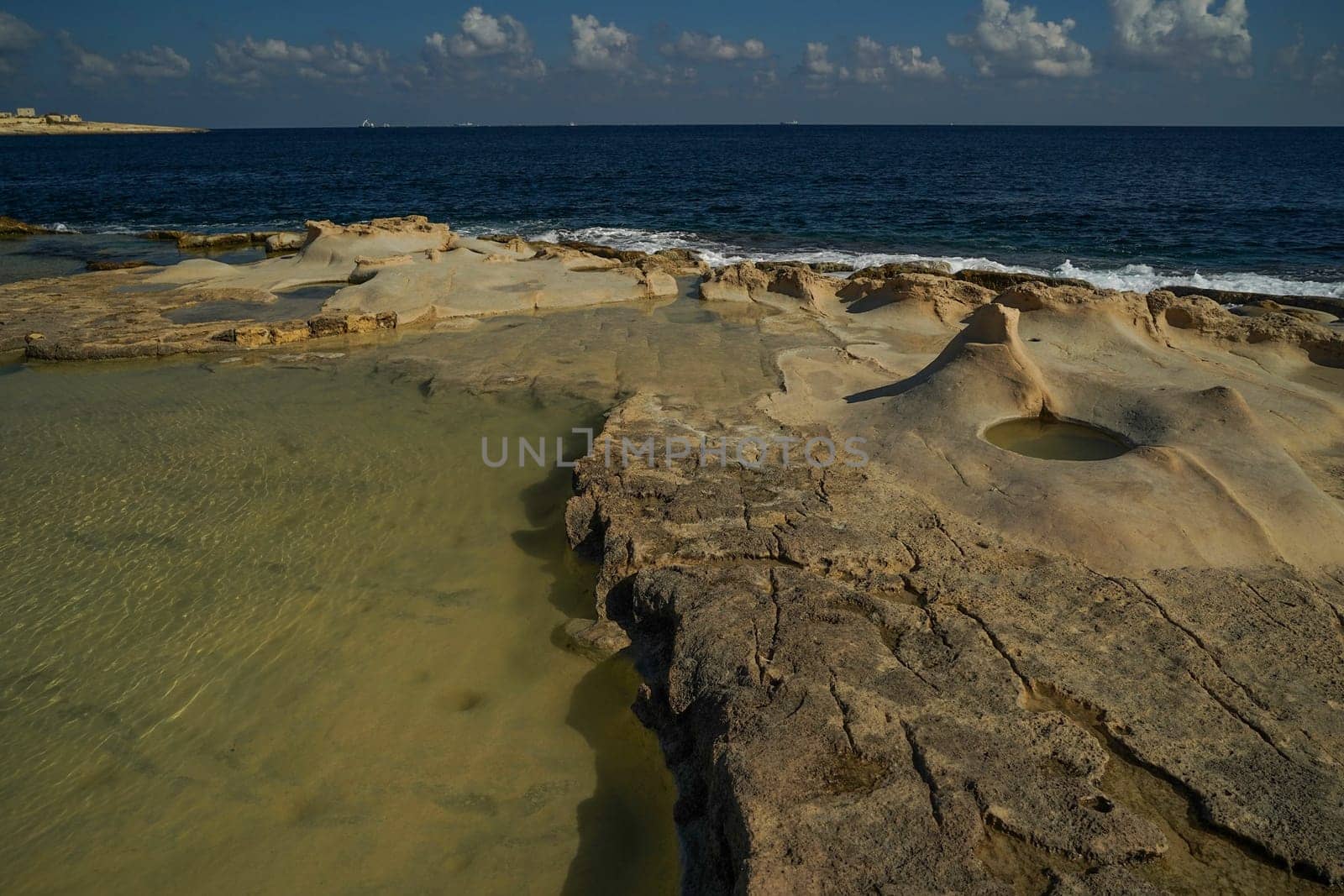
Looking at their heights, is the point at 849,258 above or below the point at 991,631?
below

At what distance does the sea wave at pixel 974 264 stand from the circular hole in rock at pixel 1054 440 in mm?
9463

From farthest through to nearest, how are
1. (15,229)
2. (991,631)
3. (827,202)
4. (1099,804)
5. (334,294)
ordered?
(827,202)
(15,229)
(334,294)
(991,631)
(1099,804)

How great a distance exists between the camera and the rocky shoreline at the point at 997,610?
113 inches

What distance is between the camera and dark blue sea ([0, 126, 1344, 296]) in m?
19.1

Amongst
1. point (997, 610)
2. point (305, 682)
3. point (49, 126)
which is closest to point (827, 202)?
point (997, 610)

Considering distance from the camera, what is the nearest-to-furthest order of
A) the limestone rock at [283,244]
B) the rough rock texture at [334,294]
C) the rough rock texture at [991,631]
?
1. the rough rock texture at [991,631]
2. the rough rock texture at [334,294]
3. the limestone rock at [283,244]

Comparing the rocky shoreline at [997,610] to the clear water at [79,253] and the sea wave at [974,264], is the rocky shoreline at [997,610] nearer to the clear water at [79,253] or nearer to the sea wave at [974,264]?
the sea wave at [974,264]

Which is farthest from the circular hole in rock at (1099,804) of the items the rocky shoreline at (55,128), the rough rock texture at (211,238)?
the rocky shoreline at (55,128)

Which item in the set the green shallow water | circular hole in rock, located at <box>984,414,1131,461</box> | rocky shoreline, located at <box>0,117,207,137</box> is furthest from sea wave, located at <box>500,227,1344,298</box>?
rocky shoreline, located at <box>0,117,207,137</box>

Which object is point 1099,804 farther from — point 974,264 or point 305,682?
point 974,264

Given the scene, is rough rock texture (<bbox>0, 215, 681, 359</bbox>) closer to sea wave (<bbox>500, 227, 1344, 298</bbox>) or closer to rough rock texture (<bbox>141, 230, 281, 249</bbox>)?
sea wave (<bbox>500, 227, 1344, 298</bbox>)

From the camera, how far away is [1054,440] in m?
6.39

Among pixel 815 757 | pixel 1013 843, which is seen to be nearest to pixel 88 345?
pixel 815 757

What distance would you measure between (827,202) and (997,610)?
2744 cm
